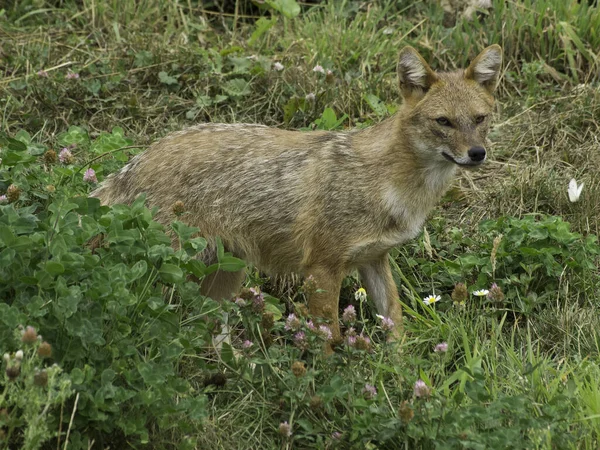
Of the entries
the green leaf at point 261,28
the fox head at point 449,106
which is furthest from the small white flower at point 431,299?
the green leaf at point 261,28

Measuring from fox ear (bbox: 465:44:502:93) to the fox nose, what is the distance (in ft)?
2.06

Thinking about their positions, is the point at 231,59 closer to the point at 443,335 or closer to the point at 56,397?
the point at 443,335

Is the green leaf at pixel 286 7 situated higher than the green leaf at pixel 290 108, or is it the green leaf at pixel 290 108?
the green leaf at pixel 286 7

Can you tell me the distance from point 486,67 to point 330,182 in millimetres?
1224

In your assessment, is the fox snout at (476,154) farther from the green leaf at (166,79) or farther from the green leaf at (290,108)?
the green leaf at (166,79)

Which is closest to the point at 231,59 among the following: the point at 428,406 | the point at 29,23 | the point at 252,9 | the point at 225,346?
the point at 252,9

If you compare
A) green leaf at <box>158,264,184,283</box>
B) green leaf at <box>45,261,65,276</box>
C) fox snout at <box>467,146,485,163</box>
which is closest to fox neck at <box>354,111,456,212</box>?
fox snout at <box>467,146,485,163</box>

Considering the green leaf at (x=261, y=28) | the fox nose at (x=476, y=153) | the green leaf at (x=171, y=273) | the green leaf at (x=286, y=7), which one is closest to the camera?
the green leaf at (x=171, y=273)

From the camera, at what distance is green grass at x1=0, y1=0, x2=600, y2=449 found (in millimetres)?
4367

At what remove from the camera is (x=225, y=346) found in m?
4.85

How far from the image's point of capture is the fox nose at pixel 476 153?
19.4 ft

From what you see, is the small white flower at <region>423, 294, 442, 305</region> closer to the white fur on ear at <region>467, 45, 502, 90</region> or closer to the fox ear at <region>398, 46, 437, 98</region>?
the fox ear at <region>398, 46, 437, 98</region>

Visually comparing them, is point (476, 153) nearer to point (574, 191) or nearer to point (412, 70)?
point (412, 70)

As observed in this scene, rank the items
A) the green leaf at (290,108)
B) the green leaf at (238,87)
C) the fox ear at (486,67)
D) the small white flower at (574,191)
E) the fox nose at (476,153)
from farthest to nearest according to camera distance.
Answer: the green leaf at (238,87) → the green leaf at (290,108) → the small white flower at (574,191) → the fox ear at (486,67) → the fox nose at (476,153)
